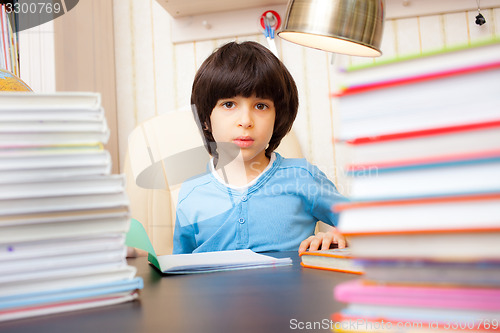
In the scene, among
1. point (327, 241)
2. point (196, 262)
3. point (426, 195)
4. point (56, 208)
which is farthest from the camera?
point (327, 241)

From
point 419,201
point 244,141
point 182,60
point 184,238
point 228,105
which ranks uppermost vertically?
point 182,60

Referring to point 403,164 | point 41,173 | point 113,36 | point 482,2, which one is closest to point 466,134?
point 403,164

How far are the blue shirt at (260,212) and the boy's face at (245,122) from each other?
0.11m

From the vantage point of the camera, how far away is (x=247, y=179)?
1342 mm

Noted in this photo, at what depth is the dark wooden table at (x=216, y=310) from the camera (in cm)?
34

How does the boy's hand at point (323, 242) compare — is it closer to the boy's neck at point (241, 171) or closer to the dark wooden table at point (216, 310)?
the dark wooden table at point (216, 310)

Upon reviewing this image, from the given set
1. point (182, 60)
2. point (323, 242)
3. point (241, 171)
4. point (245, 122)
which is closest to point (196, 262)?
point (323, 242)

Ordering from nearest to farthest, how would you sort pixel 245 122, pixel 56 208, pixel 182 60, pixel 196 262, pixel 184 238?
1. pixel 56 208
2. pixel 196 262
3. pixel 245 122
4. pixel 184 238
5. pixel 182 60

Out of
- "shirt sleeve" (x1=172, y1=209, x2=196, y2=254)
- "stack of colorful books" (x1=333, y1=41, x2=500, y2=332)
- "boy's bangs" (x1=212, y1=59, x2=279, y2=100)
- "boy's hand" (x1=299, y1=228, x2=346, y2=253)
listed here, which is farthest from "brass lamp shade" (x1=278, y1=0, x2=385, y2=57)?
"stack of colorful books" (x1=333, y1=41, x2=500, y2=332)

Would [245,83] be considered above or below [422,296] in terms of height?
above

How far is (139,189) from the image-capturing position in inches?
63.4

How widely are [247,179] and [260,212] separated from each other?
0.40 feet

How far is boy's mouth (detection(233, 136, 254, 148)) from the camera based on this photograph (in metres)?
1.23

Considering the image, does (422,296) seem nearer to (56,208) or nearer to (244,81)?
(56,208)
